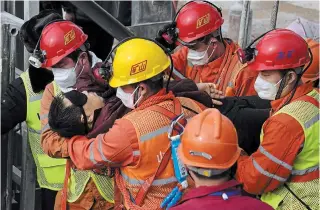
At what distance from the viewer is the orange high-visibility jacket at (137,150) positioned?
3.53 metres

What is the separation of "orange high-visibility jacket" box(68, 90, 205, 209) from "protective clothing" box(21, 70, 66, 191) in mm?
900

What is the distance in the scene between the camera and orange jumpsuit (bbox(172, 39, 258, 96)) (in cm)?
533

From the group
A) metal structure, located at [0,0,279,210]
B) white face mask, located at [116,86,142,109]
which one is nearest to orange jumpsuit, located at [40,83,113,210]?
white face mask, located at [116,86,142,109]

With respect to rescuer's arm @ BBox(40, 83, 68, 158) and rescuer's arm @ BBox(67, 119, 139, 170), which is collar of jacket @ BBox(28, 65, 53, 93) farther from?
rescuer's arm @ BBox(67, 119, 139, 170)

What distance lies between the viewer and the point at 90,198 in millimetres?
4262

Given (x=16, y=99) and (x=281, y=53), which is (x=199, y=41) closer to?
(x=281, y=53)

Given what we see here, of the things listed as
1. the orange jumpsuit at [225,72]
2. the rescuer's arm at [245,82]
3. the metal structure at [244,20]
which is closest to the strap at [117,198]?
the orange jumpsuit at [225,72]

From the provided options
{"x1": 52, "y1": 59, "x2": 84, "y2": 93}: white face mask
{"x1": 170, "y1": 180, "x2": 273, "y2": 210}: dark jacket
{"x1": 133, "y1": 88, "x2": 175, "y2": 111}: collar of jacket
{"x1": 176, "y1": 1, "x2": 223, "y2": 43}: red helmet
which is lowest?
{"x1": 176, "y1": 1, "x2": 223, "y2": 43}: red helmet

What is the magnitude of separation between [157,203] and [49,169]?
4.09 ft

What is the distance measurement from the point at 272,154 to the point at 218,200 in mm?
933

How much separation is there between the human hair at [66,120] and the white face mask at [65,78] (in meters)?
0.55

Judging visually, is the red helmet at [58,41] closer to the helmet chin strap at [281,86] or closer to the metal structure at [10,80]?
the metal structure at [10,80]

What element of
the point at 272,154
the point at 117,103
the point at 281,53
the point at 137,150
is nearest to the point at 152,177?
the point at 137,150

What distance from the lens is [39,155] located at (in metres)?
4.73
